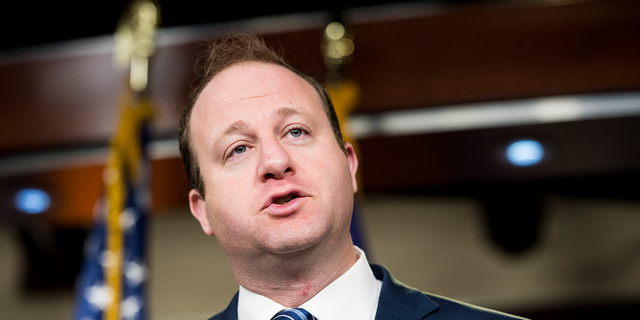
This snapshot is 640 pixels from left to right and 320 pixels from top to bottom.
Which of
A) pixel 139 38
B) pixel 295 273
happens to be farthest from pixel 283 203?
pixel 139 38

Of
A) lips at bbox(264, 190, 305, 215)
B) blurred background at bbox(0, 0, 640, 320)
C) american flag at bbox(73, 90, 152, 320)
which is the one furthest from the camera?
blurred background at bbox(0, 0, 640, 320)

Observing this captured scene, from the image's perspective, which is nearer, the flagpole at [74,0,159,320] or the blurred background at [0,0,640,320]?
the flagpole at [74,0,159,320]

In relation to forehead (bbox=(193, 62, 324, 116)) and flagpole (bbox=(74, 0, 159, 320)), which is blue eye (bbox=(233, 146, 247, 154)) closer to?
forehead (bbox=(193, 62, 324, 116))

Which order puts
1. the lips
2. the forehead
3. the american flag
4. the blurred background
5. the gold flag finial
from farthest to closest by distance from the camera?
the blurred background
the gold flag finial
the american flag
the forehead
the lips

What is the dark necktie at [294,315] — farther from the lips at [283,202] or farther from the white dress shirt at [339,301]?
the lips at [283,202]

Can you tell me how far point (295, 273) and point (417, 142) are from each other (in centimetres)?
182

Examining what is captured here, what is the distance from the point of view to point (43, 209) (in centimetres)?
295

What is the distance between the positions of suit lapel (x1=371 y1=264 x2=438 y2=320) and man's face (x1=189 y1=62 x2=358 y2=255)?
0.13 m

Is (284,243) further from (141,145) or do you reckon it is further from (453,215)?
(453,215)

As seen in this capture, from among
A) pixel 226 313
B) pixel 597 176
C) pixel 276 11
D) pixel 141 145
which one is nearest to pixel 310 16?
pixel 276 11

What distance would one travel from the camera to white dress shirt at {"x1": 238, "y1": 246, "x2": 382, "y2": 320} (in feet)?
2.64

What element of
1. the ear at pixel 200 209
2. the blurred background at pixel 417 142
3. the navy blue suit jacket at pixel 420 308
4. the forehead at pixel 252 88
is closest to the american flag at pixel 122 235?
the blurred background at pixel 417 142

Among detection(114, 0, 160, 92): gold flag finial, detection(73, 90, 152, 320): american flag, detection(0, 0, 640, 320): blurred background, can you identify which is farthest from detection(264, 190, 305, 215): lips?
detection(114, 0, 160, 92): gold flag finial

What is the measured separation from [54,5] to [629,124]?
2842 mm
